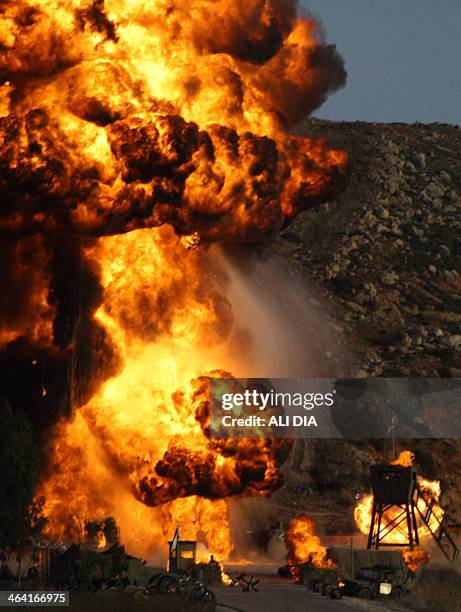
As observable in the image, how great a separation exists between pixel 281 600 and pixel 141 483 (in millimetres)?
25619

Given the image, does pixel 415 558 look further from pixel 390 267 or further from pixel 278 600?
pixel 390 267

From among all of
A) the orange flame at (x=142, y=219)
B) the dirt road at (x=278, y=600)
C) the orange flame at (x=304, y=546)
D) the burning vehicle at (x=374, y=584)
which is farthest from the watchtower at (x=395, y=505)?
the burning vehicle at (x=374, y=584)

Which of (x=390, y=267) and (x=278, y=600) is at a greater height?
(x=390, y=267)

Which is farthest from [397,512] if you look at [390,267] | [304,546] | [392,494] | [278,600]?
[390,267]

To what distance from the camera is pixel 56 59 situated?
3265 inches

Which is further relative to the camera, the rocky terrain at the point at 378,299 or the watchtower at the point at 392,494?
the rocky terrain at the point at 378,299

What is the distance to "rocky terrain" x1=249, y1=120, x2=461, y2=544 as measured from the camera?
124312mm

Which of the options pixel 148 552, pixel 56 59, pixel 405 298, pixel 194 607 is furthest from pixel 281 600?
pixel 405 298

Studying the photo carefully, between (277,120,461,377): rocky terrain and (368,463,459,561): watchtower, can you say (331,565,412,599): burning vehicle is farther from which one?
(277,120,461,377): rocky terrain

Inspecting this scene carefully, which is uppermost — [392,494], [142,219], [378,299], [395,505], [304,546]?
[378,299]

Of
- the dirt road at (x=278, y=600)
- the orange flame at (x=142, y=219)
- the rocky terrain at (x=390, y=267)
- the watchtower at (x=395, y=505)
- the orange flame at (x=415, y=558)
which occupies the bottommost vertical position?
the dirt road at (x=278, y=600)

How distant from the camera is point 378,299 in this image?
547 ft

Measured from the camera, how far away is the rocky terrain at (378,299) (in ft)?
408

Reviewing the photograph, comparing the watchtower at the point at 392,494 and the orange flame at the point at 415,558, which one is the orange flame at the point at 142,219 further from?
the orange flame at the point at 415,558
